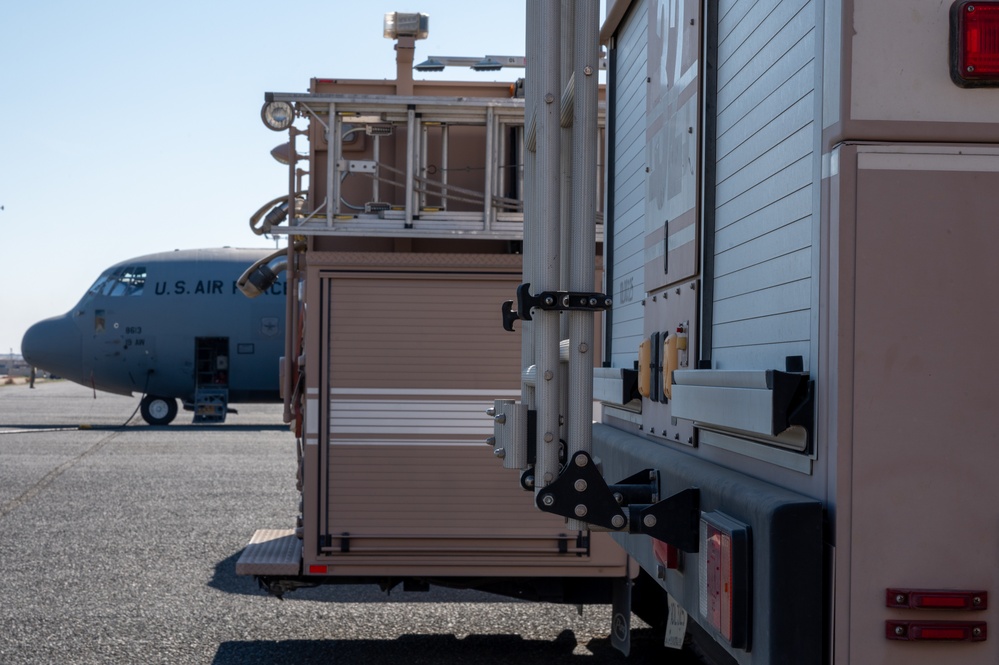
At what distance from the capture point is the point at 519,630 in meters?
7.25

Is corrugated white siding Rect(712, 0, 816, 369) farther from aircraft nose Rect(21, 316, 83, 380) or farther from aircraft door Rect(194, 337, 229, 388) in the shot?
aircraft nose Rect(21, 316, 83, 380)

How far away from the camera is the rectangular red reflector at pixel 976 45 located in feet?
6.36

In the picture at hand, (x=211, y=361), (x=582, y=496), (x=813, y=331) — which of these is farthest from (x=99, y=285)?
(x=813, y=331)

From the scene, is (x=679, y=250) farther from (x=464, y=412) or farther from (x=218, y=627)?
(x=218, y=627)

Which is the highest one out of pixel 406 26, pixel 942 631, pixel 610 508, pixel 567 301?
pixel 406 26

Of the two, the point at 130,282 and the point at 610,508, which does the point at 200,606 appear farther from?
the point at 130,282

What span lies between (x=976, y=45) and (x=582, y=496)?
4.04ft

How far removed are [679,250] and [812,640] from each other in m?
1.40

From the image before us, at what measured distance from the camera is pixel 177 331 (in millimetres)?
22609

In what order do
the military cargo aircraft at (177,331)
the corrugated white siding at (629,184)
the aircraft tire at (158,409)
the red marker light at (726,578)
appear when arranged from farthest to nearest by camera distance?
the aircraft tire at (158,409), the military cargo aircraft at (177,331), the corrugated white siding at (629,184), the red marker light at (726,578)

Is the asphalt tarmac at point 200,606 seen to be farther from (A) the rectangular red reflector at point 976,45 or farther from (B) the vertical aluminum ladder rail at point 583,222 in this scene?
(A) the rectangular red reflector at point 976,45

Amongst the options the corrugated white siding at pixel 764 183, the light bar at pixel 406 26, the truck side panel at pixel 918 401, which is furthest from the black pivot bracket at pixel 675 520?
the light bar at pixel 406 26

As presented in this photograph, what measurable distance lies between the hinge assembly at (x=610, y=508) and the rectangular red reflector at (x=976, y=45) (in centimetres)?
111

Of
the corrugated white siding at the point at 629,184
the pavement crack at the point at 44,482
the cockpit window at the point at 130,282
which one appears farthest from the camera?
the cockpit window at the point at 130,282
